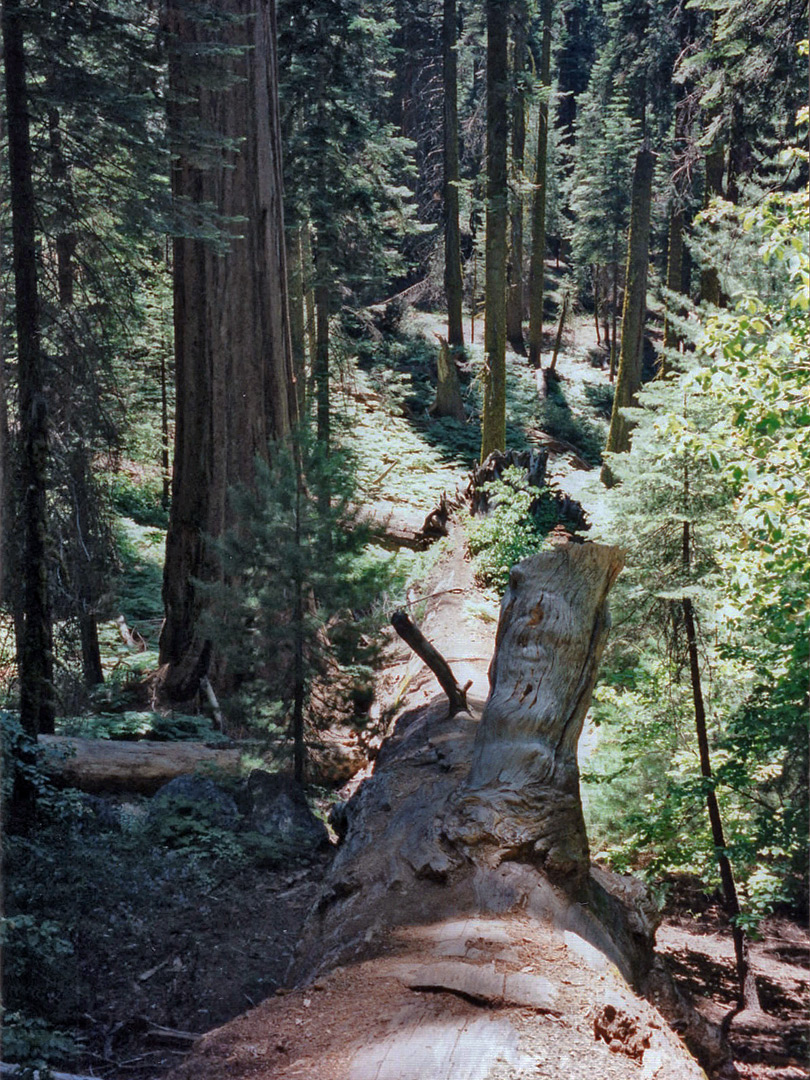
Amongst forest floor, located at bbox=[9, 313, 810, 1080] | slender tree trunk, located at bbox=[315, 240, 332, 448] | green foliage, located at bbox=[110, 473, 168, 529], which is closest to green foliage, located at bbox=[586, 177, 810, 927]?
forest floor, located at bbox=[9, 313, 810, 1080]

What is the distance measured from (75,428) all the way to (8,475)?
1288 millimetres

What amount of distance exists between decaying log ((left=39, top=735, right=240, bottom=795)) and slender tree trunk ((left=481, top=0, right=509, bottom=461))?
31.6ft

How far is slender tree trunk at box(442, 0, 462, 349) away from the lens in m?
28.2

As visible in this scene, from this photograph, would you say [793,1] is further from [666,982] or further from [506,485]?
[666,982]

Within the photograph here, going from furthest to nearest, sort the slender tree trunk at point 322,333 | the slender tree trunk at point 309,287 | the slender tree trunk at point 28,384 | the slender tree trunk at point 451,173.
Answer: the slender tree trunk at point 451,173 < the slender tree trunk at point 309,287 < the slender tree trunk at point 322,333 < the slender tree trunk at point 28,384

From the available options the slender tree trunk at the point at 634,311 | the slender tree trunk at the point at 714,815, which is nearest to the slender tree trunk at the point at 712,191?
the slender tree trunk at the point at 634,311

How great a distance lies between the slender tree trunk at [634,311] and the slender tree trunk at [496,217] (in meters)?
3.42

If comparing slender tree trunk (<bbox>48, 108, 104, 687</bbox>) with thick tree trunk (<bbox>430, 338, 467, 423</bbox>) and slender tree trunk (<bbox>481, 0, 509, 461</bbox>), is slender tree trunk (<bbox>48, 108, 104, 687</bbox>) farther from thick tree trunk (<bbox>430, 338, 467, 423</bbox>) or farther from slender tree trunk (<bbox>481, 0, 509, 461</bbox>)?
thick tree trunk (<bbox>430, 338, 467, 423</bbox>)

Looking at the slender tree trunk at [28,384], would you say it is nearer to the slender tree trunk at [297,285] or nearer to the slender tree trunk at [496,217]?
the slender tree trunk at [496,217]

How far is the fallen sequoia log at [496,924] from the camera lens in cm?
278

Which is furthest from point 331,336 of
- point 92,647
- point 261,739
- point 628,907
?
point 628,907

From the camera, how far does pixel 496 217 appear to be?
16.0 metres

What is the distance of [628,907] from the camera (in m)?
4.25

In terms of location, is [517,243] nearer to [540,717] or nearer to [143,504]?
[143,504]
